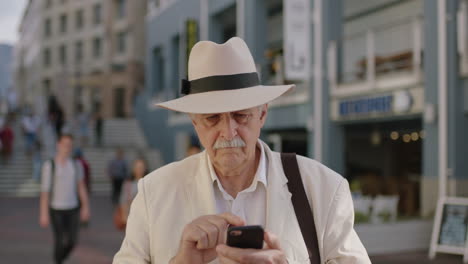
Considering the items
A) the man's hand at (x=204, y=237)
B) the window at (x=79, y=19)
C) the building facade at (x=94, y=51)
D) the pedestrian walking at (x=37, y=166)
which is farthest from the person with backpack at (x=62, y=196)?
the window at (x=79, y=19)

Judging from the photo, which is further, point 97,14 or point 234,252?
point 97,14

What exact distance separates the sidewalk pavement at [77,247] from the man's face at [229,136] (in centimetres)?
671

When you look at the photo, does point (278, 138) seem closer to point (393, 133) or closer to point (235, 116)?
point (393, 133)

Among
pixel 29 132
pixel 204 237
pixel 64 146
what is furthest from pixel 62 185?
pixel 29 132

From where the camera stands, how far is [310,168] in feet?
6.68

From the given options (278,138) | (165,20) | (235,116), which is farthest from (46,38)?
(235,116)

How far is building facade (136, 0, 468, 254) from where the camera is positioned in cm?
994

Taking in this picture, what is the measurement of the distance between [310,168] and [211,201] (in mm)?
369

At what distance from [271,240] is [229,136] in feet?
1.23

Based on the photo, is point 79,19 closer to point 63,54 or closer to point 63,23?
point 63,23

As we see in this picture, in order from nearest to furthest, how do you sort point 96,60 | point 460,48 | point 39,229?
1. point 460,48
2. point 39,229
3. point 96,60

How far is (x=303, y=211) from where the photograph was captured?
6.39 feet

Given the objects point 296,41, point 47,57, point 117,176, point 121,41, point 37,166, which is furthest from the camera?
point 47,57

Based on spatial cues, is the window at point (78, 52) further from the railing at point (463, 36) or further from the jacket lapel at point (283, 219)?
the jacket lapel at point (283, 219)
